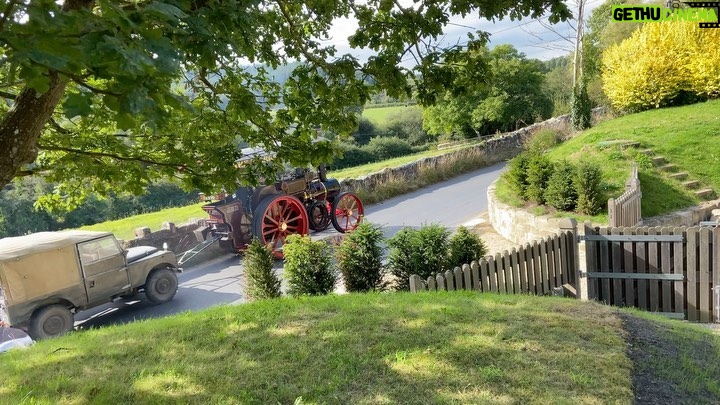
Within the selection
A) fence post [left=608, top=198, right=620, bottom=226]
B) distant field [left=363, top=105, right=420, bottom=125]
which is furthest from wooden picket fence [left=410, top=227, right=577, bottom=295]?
distant field [left=363, top=105, right=420, bottom=125]

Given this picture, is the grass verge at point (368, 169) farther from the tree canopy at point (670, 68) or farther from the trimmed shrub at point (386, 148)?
the trimmed shrub at point (386, 148)

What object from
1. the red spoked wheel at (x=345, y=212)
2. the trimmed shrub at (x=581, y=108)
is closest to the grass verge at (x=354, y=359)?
the red spoked wheel at (x=345, y=212)

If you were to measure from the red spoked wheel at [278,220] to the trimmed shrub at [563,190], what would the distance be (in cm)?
555

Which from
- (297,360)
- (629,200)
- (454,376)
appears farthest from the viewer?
(629,200)

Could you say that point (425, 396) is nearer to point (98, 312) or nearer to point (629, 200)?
point (629, 200)

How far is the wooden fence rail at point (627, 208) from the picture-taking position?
8117mm

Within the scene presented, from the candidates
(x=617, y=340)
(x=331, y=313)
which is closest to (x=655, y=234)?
(x=617, y=340)

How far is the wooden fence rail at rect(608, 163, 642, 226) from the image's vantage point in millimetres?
8117

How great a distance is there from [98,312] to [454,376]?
26.3 feet

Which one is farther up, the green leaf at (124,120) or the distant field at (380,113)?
the distant field at (380,113)

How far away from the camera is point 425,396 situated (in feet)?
9.95

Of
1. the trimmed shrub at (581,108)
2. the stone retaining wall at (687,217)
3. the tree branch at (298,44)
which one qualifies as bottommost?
the stone retaining wall at (687,217)

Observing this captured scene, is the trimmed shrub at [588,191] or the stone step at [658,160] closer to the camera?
the trimmed shrub at [588,191]

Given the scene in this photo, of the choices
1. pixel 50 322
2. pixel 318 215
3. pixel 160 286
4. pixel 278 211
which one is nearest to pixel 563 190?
pixel 318 215
